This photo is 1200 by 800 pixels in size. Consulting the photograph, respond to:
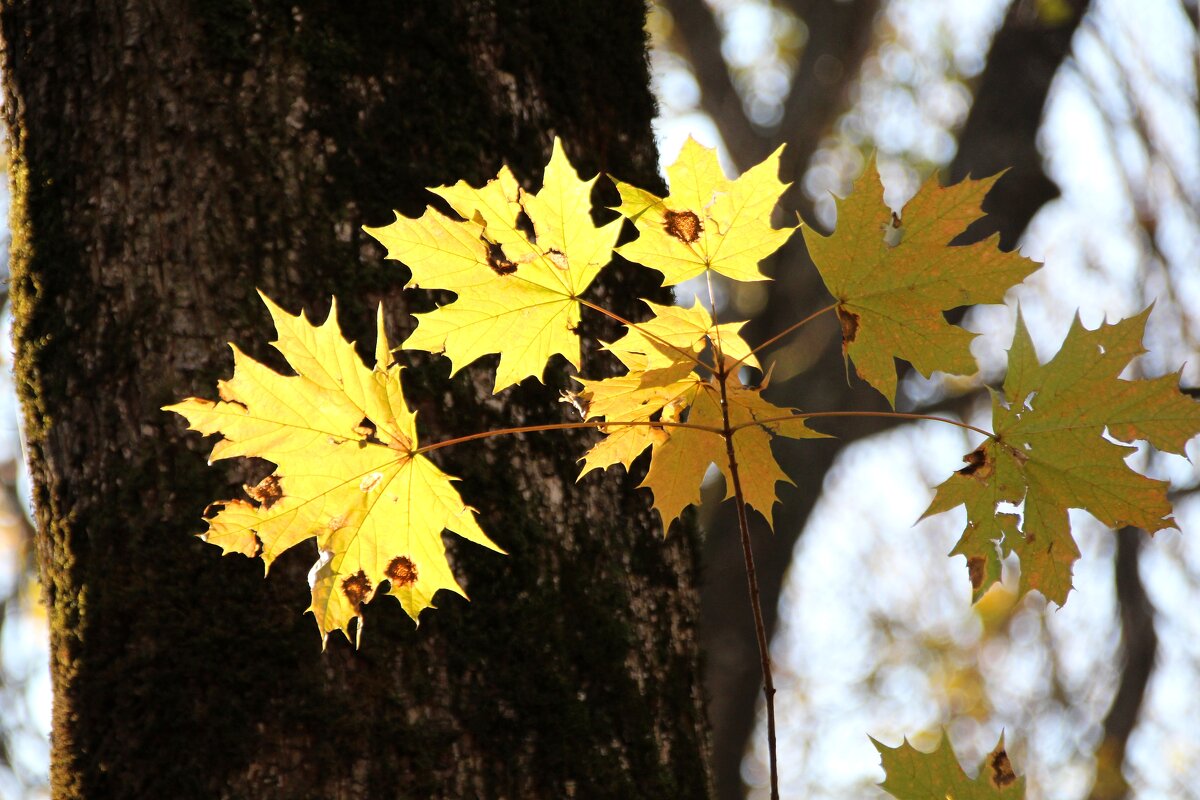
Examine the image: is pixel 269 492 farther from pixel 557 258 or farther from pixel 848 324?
pixel 848 324

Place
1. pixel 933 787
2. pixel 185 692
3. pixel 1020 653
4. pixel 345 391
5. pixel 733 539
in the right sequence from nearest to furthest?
1. pixel 345 391
2. pixel 933 787
3. pixel 185 692
4. pixel 733 539
5. pixel 1020 653

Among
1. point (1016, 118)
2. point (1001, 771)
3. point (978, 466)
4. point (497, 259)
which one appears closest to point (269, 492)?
point (497, 259)

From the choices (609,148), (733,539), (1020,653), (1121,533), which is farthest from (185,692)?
(1020,653)

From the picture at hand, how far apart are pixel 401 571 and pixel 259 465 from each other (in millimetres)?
368

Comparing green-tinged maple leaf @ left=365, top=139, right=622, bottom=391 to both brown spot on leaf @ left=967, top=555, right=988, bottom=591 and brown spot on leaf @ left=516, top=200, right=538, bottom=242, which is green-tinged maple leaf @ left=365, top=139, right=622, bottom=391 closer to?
brown spot on leaf @ left=516, top=200, right=538, bottom=242

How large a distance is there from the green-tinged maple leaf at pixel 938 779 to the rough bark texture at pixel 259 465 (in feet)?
1.23

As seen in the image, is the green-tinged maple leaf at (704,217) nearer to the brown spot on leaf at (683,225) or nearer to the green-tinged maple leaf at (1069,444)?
the brown spot on leaf at (683,225)

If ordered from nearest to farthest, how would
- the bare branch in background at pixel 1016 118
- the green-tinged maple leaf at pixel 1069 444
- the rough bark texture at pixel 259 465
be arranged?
the green-tinged maple leaf at pixel 1069 444 → the rough bark texture at pixel 259 465 → the bare branch in background at pixel 1016 118

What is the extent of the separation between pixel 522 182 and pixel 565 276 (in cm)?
50

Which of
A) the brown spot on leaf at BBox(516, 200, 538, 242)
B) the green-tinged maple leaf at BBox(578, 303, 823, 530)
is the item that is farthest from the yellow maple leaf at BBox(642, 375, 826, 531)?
the brown spot on leaf at BBox(516, 200, 538, 242)

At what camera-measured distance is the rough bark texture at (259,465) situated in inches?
42.6

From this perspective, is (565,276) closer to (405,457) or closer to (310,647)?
(405,457)

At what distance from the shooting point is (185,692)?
1076 mm

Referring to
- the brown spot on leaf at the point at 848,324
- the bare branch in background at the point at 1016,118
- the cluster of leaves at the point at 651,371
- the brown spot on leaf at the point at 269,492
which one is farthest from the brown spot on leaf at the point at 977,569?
the bare branch in background at the point at 1016,118
